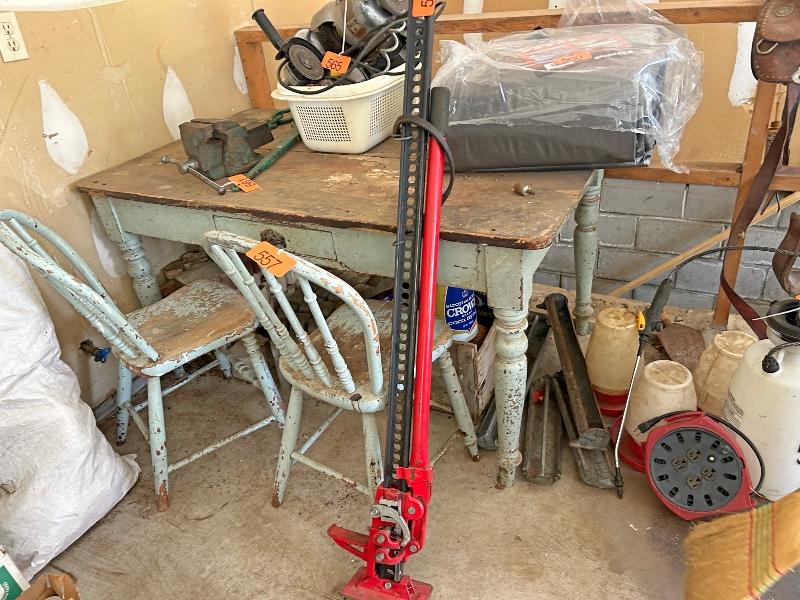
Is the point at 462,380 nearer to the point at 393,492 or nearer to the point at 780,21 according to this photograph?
the point at 393,492

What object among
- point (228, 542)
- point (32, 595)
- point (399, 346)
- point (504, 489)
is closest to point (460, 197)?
point (399, 346)

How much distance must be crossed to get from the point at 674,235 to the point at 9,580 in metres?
2.26

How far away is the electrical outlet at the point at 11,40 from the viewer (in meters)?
1.46

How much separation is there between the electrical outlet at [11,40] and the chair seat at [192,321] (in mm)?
724

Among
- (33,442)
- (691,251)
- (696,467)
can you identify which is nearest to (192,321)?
(33,442)

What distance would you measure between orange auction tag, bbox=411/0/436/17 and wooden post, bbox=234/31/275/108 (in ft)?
4.07

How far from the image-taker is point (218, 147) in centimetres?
157

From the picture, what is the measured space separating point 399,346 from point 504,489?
65 centimetres

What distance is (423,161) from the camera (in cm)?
116

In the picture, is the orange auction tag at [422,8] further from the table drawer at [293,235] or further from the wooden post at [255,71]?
the wooden post at [255,71]

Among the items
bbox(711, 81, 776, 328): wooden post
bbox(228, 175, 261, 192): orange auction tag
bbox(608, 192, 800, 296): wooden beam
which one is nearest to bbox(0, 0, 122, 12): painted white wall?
bbox(228, 175, 261, 192): orange auction tag

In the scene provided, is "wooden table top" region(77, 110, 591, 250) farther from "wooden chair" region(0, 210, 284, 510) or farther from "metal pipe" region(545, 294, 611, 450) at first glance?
"metal pipe" region(545, 294, 611, 450)

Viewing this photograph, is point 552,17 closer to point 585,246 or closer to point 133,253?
point 585,246

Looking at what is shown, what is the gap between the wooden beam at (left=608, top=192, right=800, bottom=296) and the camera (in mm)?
1896
